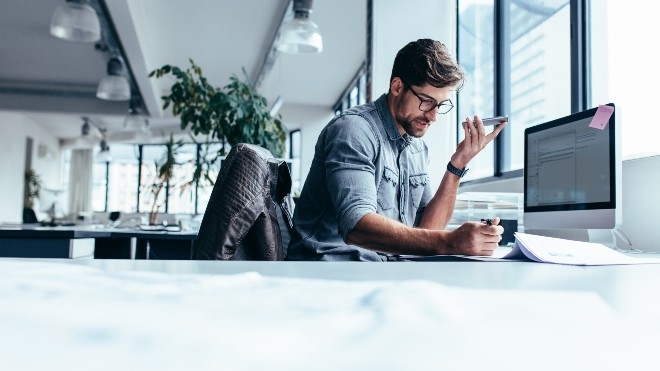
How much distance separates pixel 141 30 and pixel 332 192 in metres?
4.97

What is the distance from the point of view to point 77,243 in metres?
2.41

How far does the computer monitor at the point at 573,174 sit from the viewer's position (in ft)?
5.26

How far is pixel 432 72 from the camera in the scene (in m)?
1.75

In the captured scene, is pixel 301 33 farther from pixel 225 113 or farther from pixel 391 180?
pixel 391 180

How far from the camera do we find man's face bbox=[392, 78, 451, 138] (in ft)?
5.83

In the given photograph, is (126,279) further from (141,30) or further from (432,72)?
(141,30)

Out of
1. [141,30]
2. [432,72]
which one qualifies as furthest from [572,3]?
[141,30]

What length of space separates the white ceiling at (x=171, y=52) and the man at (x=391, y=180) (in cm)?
375

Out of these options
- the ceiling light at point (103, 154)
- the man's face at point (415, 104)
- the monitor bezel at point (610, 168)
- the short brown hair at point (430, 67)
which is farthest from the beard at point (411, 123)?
the ceiling light at point (103, 154)

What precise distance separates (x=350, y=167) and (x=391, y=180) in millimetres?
245

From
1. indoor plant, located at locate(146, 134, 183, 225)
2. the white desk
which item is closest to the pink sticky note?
the white desk

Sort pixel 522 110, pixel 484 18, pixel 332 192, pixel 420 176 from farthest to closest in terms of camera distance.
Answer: pixel 484 18, pixel 522 110, pixel 420 176, pixel 332 192

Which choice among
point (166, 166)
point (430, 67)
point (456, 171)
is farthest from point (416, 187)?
point (166, 166)

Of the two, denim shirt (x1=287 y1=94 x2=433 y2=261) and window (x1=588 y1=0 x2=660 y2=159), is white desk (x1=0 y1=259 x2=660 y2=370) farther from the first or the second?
window (x1=588 y1=0 x2=660 y2=159)
